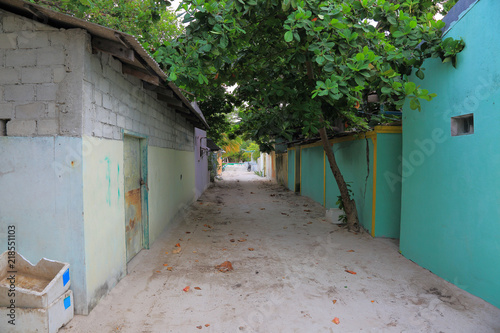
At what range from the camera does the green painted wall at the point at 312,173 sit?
10573 millimetres

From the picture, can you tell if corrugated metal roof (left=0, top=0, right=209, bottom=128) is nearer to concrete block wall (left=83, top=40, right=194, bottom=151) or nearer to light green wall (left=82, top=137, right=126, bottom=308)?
concrete block wall (left=83, top=40, right=194, bottom=151)

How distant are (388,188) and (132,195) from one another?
4.97 meters

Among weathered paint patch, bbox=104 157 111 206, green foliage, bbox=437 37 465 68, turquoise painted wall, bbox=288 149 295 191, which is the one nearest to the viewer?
weathered paint patch, bbox=104 157 111 206

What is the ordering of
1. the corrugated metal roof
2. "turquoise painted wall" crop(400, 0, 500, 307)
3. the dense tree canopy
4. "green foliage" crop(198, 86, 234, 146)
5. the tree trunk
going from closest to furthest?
the corrugated metal roof → "turquoise painted wall" crop(400, 0, 500, 307) → the dense tree canopy → the tree trunk → "green foliage" crop(198, 86, 234, 146)

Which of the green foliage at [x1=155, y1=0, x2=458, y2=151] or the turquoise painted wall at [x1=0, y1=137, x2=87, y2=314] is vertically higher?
the green foliage at [x1=155, y1=0, x2=458, y2=151]

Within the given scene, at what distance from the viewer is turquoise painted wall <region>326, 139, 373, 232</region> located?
258 inches

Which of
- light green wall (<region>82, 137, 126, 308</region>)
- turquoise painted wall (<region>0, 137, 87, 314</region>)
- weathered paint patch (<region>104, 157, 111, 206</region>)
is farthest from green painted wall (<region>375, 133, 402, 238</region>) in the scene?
turquoise painted wall (<region>0, 137, 87, 314</region>)

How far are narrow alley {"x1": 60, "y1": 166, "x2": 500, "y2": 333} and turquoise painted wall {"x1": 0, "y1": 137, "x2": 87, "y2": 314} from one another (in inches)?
30.2

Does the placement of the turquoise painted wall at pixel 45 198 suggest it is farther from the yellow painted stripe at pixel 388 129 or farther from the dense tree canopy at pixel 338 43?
the yellow painted stripe at pixel 388 129

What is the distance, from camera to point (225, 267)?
4.68 metres

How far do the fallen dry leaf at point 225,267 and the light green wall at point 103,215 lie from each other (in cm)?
139

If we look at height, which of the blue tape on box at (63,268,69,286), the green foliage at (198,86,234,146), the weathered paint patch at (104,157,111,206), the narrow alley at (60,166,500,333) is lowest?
the narrow alley at (60,166,500,333)

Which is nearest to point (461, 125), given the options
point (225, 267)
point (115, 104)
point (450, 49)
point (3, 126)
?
point (450, 49)

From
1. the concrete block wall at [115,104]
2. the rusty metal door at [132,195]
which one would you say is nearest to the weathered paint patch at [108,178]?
the concrete block wall at [115,104]
